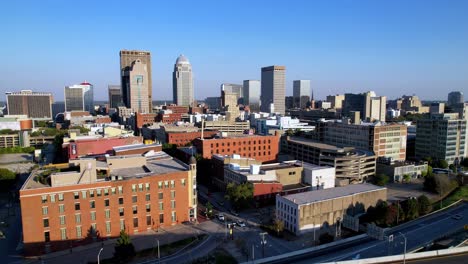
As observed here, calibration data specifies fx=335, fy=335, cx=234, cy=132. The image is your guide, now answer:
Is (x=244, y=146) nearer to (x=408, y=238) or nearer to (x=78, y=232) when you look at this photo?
(x=408, y=238)

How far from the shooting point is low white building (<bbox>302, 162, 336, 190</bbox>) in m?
78.6

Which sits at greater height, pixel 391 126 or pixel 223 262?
pixel 391 126

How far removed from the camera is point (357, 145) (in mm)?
112250

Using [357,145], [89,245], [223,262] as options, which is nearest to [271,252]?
[223,262]

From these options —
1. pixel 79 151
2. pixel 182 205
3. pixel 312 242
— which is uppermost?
pixel 79 151

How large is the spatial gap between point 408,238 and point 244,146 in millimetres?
55584

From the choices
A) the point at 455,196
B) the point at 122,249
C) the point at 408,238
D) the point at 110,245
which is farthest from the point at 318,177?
the point at 122,249

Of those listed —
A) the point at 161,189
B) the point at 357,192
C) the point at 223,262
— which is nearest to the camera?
the point at 223,262

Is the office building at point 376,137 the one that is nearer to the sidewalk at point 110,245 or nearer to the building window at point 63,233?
the sidewalk at point 110,245

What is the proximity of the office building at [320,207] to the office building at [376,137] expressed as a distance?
43114 millimetres

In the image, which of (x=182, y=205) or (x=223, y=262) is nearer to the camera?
(x=223, y=262)

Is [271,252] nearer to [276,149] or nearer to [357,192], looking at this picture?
[357,192]

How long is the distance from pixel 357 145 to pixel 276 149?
91.4ft

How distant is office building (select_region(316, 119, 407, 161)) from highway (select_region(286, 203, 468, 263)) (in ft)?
123
